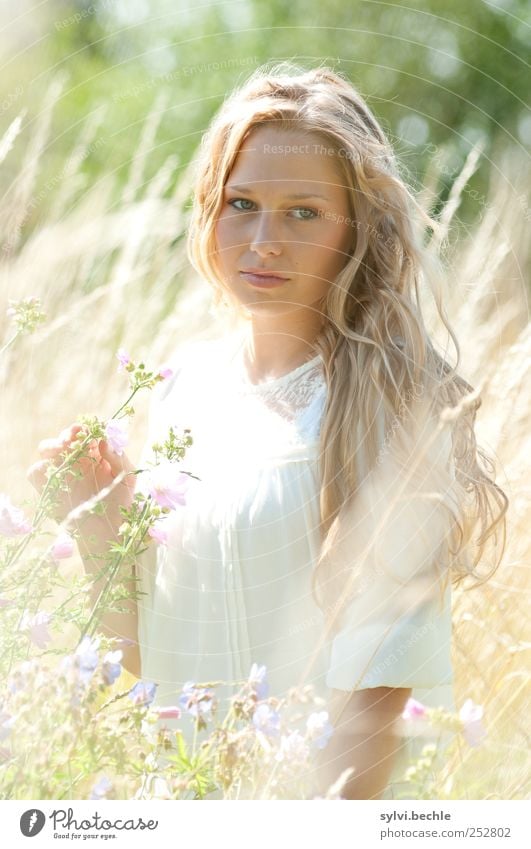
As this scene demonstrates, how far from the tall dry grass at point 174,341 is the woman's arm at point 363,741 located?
0.64ft

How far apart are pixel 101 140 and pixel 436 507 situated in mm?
3214

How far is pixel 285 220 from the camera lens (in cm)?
153

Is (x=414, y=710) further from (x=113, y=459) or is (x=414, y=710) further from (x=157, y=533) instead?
(x=113, y=459)

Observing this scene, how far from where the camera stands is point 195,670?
1.58m

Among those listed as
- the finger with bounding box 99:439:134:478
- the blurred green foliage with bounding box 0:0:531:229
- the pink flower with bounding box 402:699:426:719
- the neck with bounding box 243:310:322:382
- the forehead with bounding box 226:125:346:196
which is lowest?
the pink flower with bounding box 402:699:426:719

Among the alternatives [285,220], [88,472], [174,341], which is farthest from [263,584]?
[174,341]

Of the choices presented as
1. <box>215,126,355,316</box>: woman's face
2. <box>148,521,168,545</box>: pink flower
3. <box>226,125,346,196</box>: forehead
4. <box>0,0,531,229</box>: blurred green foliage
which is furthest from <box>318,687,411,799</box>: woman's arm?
<box>0,0,531,229</box>: blurred green foliage

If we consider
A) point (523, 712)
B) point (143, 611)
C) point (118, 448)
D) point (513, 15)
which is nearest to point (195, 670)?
point (143, 611)

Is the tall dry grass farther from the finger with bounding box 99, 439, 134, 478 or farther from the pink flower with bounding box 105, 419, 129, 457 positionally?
the pink flower with bounding box 105, 419, 129, 457

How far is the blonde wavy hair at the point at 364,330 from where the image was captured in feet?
4.90

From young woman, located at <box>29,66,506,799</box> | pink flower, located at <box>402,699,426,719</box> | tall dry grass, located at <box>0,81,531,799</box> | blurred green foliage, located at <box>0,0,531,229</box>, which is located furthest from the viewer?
blurred green foliage, located at <box>0,0,531,229</box>

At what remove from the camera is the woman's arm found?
140cm

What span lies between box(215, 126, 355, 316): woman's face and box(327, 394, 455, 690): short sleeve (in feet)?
0.95

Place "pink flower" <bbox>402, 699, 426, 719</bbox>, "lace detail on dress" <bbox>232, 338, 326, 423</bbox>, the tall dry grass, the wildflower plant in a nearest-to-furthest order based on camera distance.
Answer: the wildflower plant → "pink flower" <bbox>402, 699, 426, 719</bbox> → "lace detail on dress" <bbox>232, 338, 326, 423</bbox> → the tall dry grass
